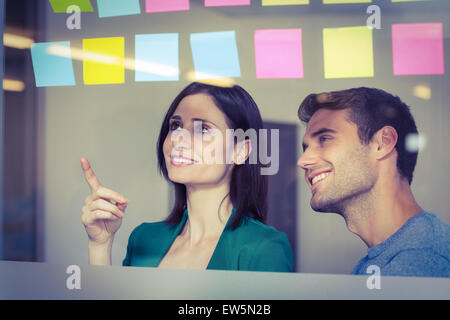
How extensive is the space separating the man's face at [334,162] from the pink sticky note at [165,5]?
890mm

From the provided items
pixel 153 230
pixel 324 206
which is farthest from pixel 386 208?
pixel 153 230

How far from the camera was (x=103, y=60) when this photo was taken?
202 cm

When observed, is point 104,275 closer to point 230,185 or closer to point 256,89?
point 230,185

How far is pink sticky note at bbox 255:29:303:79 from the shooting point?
1.87 metres

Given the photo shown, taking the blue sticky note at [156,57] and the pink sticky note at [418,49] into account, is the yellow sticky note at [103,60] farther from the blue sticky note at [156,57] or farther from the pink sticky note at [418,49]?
the pink sticky note at [418,49]

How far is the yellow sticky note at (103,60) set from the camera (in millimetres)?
2002

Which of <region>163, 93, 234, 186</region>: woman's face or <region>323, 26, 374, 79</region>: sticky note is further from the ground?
<region>323, 26, 374, 79</region>: sticky note

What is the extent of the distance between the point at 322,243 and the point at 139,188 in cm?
97

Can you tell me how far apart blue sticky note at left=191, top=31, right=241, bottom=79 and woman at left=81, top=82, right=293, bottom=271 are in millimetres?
77

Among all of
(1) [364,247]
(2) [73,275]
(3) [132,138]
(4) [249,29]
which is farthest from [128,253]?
(4) [249,29]

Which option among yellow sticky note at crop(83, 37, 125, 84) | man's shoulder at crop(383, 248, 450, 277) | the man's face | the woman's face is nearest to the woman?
the woman's face

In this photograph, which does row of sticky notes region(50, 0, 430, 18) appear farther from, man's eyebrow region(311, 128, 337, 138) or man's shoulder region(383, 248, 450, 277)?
man's shoulder region(383, 248, 450, 277)

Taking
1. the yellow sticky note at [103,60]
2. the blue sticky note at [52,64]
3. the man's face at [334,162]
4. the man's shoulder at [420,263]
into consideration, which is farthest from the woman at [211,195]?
the blue sticky note at [52,64]

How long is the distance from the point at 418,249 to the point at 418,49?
3.12 ft
